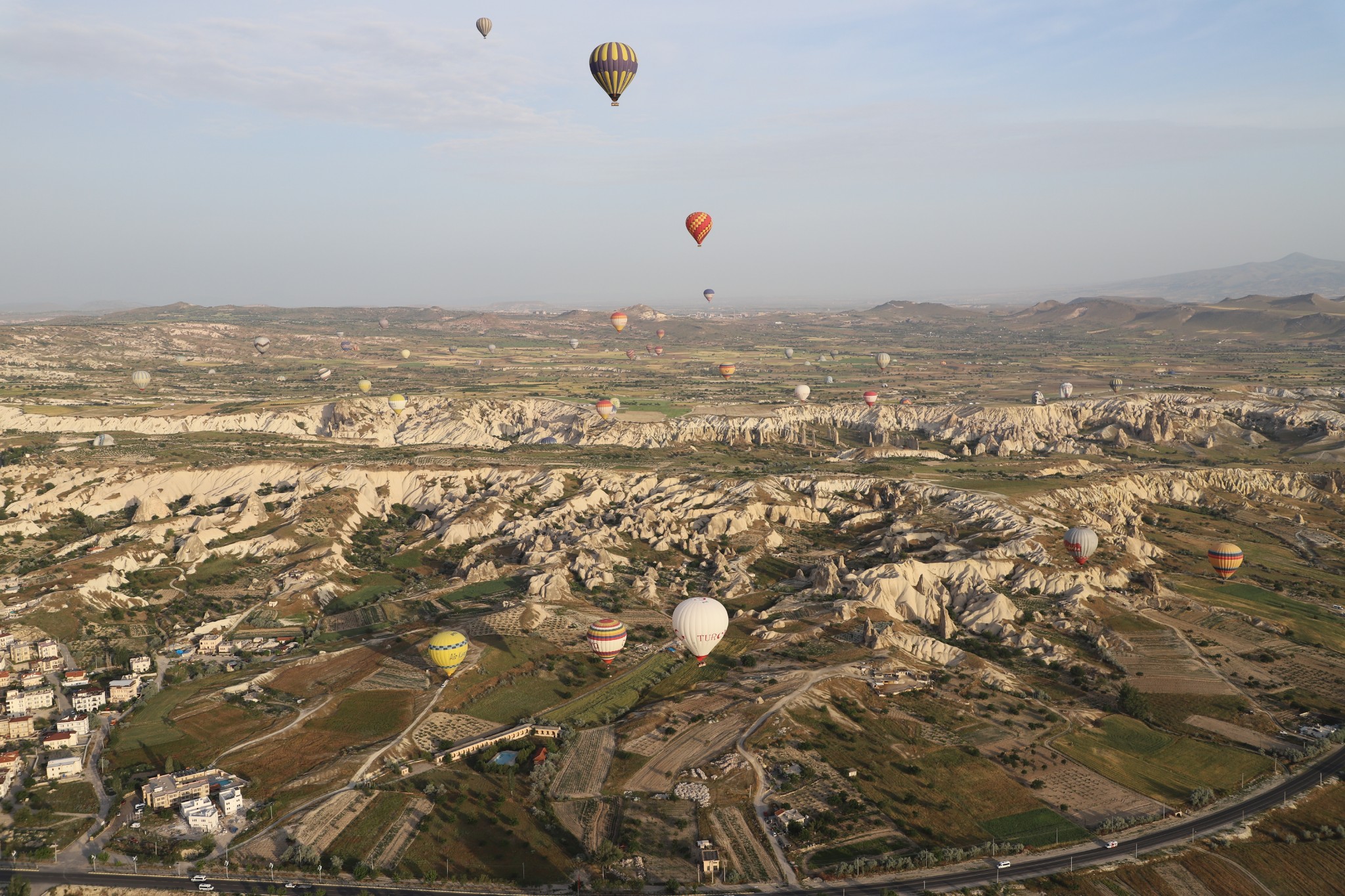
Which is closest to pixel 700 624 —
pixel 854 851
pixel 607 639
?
pixel 607 639

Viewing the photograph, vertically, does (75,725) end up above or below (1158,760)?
above

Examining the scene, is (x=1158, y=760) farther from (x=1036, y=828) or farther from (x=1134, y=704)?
(x=1036, y=828)

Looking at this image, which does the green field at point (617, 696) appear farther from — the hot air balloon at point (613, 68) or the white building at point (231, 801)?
the hot air balloon at point (613, 68)

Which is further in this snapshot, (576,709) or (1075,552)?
(1075,552)

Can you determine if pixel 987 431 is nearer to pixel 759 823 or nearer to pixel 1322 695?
pixel 1322 695

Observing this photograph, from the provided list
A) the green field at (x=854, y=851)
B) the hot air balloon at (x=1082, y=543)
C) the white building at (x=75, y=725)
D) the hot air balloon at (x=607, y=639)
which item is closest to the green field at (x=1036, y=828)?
the green field at (x=854, y=851)

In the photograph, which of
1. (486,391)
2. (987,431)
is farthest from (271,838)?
(486,391)

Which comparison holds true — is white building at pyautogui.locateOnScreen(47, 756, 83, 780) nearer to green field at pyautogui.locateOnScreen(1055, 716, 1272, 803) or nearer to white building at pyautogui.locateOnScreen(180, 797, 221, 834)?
white building at pyautogui.locateOnScreen(180, 797, 221, 834)
